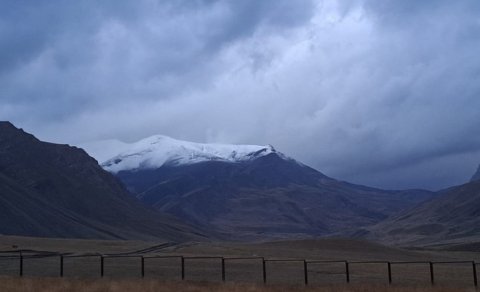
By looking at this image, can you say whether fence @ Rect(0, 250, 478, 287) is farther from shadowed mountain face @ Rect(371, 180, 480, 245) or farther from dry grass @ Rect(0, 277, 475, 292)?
shadowed mountain face @ Rect(371, 180, 480, 245)

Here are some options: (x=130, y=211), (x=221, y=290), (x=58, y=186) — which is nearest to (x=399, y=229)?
(x=130, y=211)

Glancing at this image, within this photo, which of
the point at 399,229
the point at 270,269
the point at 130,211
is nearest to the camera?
the point at 270,269

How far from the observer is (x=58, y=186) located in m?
168

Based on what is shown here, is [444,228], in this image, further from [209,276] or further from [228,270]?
[209,276]

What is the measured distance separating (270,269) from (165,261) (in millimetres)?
10090

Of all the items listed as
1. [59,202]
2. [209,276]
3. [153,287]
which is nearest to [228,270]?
[209,276]

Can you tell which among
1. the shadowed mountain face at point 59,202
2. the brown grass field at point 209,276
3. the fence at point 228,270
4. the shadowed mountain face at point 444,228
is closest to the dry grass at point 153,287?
the brown grass field at point 209,276

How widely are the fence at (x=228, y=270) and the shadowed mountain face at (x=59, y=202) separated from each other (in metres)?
71.3

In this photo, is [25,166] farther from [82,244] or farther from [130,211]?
[82,244]

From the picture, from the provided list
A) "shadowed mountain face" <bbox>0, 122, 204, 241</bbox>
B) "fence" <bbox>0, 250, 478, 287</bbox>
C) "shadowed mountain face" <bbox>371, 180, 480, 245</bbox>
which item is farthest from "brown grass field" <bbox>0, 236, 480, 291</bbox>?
"shadowed mountain face" <bbox>371, 180, 480, 245</bbox>

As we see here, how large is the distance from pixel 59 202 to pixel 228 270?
11996 cm

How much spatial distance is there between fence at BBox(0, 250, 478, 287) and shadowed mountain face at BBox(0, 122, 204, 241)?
71305 mm

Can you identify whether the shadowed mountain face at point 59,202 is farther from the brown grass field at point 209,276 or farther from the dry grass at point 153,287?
the dry grass at point 153,287

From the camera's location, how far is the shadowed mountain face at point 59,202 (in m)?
129
